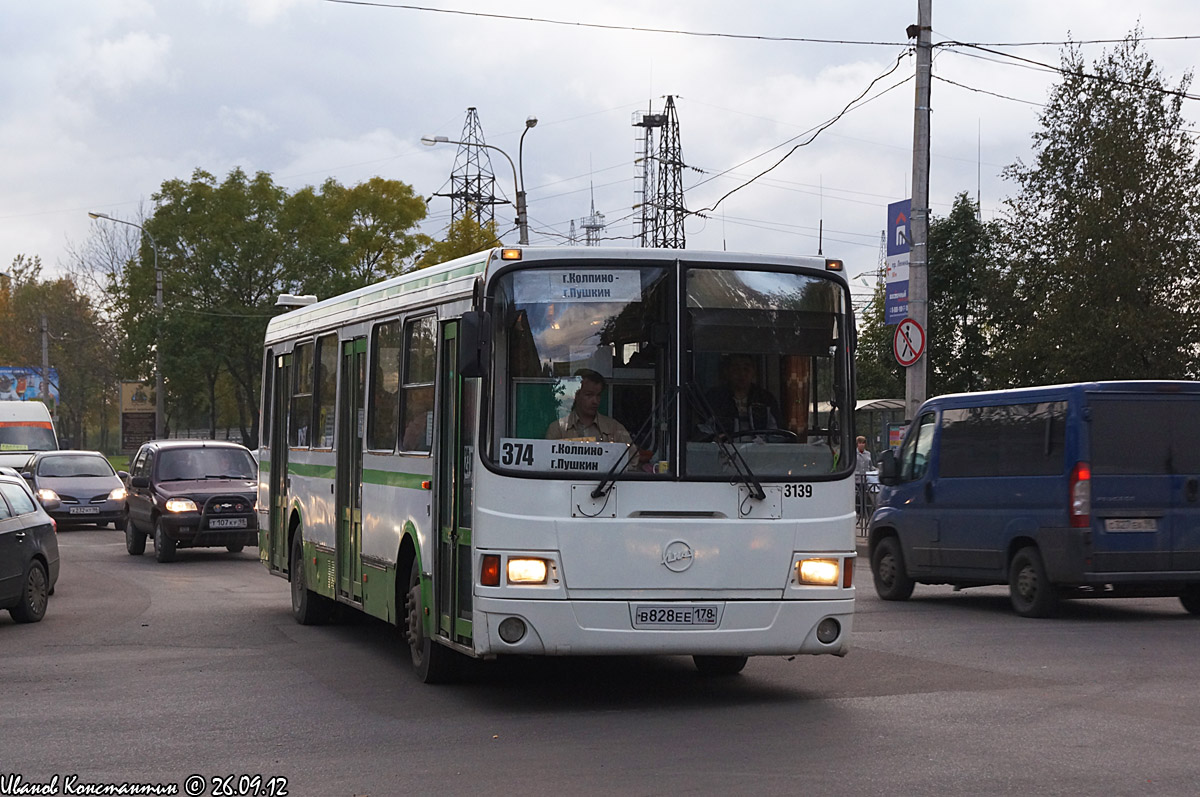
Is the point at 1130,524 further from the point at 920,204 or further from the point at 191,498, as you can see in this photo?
the point at 191,498

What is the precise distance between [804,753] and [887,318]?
15874 millimetres

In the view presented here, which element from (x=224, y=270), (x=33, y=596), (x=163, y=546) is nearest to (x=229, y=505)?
(x=163, y=546)

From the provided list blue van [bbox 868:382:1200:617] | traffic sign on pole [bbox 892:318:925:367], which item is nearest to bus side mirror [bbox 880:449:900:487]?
blue van [bbox 868:382:1200:617]

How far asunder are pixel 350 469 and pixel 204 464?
13.6 m

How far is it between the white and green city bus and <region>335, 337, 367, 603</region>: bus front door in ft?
8.56

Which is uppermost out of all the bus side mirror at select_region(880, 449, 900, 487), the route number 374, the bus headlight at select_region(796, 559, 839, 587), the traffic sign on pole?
the traffic sign on pole

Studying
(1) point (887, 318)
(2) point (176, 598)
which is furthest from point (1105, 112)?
(2) point (176, 598)

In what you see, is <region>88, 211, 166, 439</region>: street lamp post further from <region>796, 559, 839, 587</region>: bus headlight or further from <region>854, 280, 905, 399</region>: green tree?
<region>796, 559, 839, 587</region>: bus headlight

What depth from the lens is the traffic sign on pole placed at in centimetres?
2325

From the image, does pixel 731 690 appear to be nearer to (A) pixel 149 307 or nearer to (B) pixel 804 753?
(B) pixel 804 753

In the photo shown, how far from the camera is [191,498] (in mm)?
24891

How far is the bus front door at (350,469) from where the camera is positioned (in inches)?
509

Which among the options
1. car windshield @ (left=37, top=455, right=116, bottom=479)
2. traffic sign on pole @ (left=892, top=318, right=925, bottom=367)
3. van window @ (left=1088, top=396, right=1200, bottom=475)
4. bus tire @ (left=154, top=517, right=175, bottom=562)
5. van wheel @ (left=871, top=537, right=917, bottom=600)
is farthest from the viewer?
car windshield @ (left=37, top=455, right=116, bottom=479)

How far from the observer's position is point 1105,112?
4078 cm
